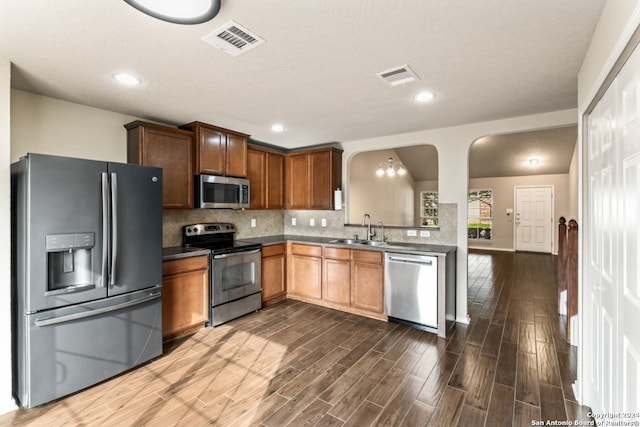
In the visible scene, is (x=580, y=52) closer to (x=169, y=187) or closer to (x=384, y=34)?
(x=384, y=34)

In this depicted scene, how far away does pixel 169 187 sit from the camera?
3328 mm

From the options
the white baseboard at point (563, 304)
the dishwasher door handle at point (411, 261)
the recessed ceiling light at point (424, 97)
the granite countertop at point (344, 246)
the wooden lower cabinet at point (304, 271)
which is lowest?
the white baseboard at point (563, 304)

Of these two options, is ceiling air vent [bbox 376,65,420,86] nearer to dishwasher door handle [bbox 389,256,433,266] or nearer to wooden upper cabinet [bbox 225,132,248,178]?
dishwasher door handle [bbox 389,256,433,266]

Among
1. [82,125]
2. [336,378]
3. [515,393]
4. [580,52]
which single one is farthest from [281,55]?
[515,393]

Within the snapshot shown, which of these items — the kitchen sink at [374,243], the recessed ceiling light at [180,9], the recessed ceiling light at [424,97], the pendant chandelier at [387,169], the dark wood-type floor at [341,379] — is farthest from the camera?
the pendant chandelier at [387,169]

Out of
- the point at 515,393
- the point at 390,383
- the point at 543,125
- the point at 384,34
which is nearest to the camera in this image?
the point at 384,34

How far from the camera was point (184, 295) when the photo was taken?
10.5ft

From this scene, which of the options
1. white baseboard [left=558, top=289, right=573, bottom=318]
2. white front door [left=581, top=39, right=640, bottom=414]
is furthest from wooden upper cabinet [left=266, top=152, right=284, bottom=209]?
white baseboard [left=558, top=289, right=573, bottom=318]

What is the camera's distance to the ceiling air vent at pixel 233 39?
1.73 m

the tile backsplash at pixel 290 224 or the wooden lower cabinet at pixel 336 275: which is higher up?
the tile backsplash at pixel 290 224

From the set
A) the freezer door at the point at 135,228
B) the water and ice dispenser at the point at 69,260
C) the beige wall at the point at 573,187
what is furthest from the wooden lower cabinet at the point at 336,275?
the beige wall at the point at 573,187

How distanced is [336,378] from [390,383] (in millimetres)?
428

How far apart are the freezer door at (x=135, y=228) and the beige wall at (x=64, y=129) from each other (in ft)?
3.02

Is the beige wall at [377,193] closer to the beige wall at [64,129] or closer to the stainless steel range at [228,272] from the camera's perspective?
the stainless steel range at [228,272]
